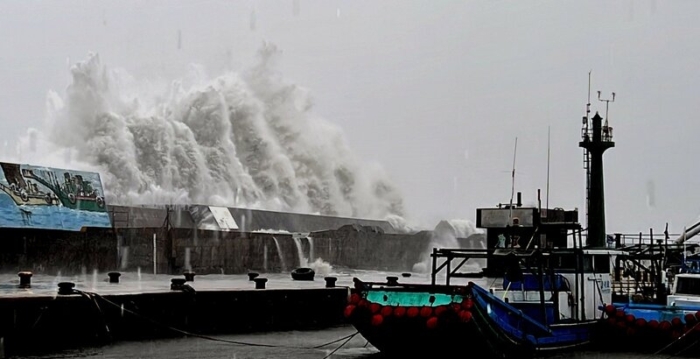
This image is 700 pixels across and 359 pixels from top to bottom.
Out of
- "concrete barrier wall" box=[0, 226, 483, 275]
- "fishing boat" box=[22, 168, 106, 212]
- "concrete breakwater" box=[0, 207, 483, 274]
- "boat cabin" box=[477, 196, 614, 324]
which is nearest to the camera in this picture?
"boat cabin" box=[477, 196, 614, 324]

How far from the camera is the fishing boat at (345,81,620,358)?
1686 cm

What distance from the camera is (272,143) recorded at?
80875mm

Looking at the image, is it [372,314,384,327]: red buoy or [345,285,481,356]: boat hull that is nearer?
[345,285,481,356]: boat hull

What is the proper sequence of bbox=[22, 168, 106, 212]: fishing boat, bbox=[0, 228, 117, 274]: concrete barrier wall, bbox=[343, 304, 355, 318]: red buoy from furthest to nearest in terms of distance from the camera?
bbox=[22, 168, 106, 212]: fishing boat < bbox=[0, 228, 117, 274]: concrete barrier wall < bbox=[343, 304, 355, 318]: red buoy

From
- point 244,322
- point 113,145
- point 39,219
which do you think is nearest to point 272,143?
point 113,145

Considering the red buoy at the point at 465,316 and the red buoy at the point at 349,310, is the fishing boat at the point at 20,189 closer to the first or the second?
the red buoy at the point at 349,310

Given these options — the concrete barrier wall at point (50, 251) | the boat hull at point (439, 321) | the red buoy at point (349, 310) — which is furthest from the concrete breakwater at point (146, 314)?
the concrete barrier wall at point (50, 251)

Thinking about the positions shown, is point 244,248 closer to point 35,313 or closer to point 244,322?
point 244,322

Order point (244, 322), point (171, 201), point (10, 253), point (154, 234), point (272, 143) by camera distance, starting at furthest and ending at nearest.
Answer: point (272, 143)
point (171, 201)
point (154, 234)
point (10, 253)
point (244, 322)

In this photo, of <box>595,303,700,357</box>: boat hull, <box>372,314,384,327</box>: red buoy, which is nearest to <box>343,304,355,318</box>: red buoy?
<box>372,314,384,327</box>: red buoy

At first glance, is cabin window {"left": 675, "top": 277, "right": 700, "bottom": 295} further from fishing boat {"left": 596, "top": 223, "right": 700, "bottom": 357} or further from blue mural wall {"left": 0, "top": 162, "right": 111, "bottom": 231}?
blue mural wall {"left": 0, "top": 162, "right": 111, "bottom": 231}

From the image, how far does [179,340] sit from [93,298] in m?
2.28

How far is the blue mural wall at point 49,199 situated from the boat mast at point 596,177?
20.2 m

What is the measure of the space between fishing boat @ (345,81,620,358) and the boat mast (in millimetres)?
11602
